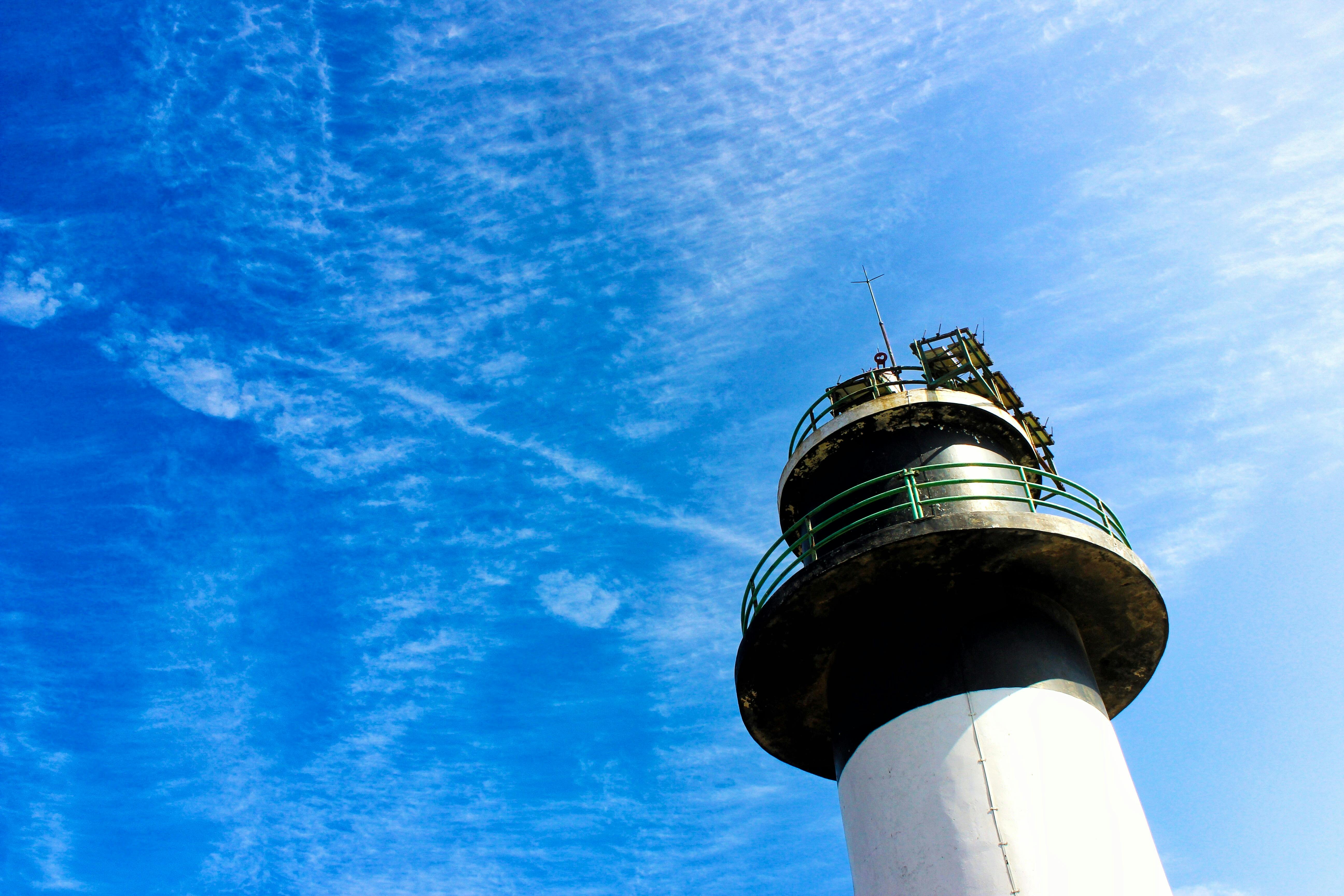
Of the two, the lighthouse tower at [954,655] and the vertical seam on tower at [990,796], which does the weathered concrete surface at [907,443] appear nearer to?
the lighthouse tower at [954,655]

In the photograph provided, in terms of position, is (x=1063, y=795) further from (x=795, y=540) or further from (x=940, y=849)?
(x=795, y=540)

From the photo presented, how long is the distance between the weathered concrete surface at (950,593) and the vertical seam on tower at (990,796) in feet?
6.34

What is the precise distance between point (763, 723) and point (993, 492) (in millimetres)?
6542

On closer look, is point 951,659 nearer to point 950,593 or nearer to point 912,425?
point 950,593

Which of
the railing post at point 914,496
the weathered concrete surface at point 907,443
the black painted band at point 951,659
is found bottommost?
the black painted band at point 951,659

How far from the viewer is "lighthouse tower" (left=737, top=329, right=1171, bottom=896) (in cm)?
1291

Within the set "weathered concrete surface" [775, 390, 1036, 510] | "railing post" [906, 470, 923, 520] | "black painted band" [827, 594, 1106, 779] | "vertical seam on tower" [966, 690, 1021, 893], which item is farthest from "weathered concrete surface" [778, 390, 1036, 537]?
"vertical seam on tower" [966, 690, 1021, 893]

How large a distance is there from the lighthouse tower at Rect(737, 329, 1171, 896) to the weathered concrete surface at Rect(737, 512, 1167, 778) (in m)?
0.03

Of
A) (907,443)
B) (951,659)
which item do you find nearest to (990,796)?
(951,659)

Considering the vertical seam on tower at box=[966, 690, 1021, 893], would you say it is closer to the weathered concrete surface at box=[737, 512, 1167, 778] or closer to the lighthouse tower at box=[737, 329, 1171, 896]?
the lighthouse tower at box=[737, 329, 1171, 896]

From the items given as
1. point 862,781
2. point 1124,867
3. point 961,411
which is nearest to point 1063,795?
point 1124,867

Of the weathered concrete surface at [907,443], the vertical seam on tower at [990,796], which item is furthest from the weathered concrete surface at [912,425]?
the vertical seam on tower at [990,796]

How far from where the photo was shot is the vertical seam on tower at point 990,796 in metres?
12.3

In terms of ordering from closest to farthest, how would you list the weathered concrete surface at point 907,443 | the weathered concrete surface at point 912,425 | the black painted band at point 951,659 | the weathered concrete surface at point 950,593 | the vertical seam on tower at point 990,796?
the vertical seam on tower at point 990,796 → the black painted band at point 951,659 → the weathered concrete surface at point 950,593 → the weathered concrete surface at point 907,443 → the weathered concrete surface at point 912,425
